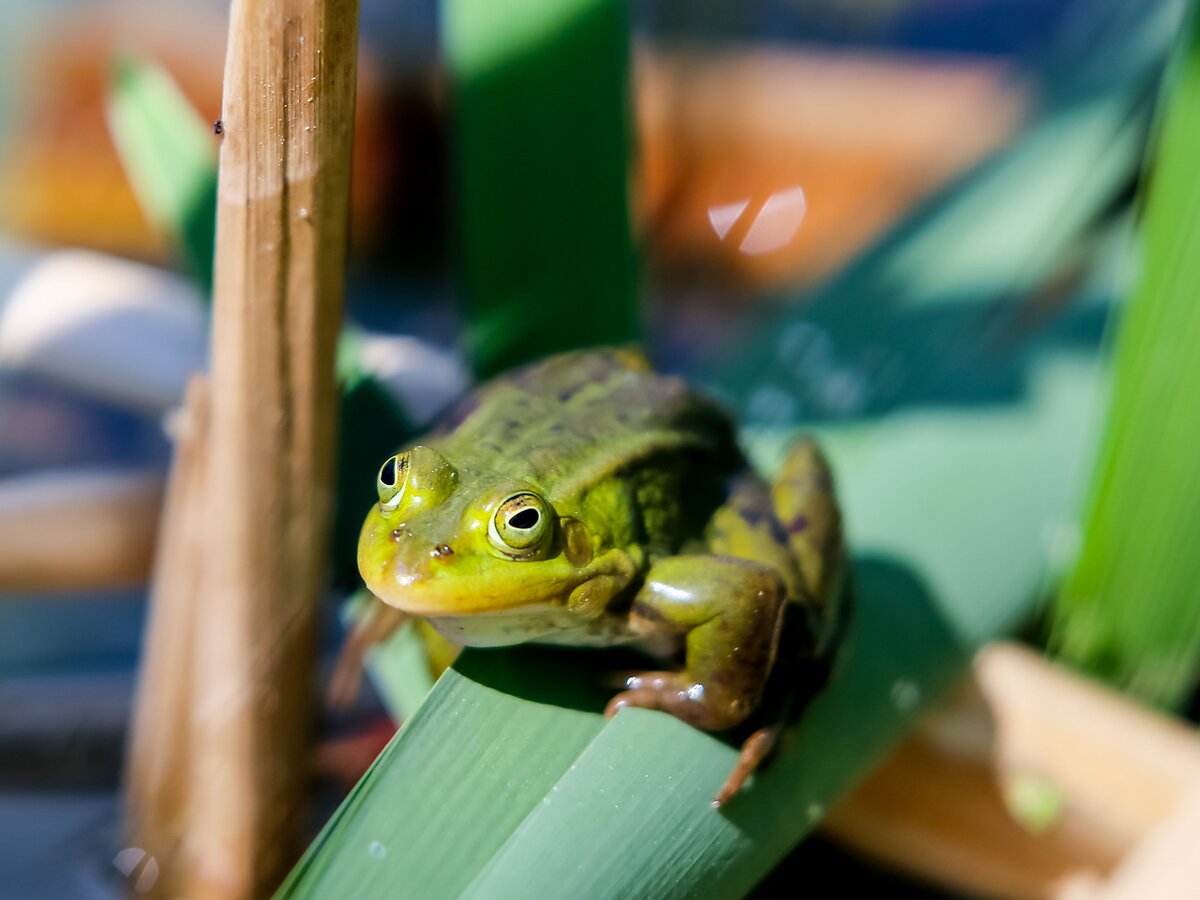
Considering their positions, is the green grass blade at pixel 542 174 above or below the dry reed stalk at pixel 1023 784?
above

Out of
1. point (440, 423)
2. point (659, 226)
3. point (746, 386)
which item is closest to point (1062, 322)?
point (746, 386)

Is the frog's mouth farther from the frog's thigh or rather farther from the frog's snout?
the frog's thigh

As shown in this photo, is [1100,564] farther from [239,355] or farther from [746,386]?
[239,355]

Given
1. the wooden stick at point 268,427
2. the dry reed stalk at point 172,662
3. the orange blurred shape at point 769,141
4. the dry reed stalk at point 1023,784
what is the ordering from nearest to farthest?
the wooden stick at point 268,427
the dry reed stalk at point 172,662
the dry reed stalk at point 1023,784
the orange blurred shape at point 769,141

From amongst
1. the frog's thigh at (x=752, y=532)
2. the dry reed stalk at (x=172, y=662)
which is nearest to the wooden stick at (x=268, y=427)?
the dry reed stalk at (x=172, y=662)

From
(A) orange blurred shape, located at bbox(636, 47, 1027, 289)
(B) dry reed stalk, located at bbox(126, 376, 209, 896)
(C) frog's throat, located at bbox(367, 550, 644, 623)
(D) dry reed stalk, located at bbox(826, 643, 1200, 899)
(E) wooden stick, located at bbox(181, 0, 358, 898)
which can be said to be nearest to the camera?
(E) wooden stick, located at bbox(181, 0, 358, 898)

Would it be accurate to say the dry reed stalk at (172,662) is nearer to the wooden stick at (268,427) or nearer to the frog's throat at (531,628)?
the wooden stick at (268,427)

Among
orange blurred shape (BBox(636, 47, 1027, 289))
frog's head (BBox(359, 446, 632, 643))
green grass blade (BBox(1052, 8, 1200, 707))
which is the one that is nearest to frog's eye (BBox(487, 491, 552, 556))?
frog's head (BBox(359, 446, 632, 643))

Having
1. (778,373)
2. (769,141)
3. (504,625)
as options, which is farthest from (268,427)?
(769,141)
